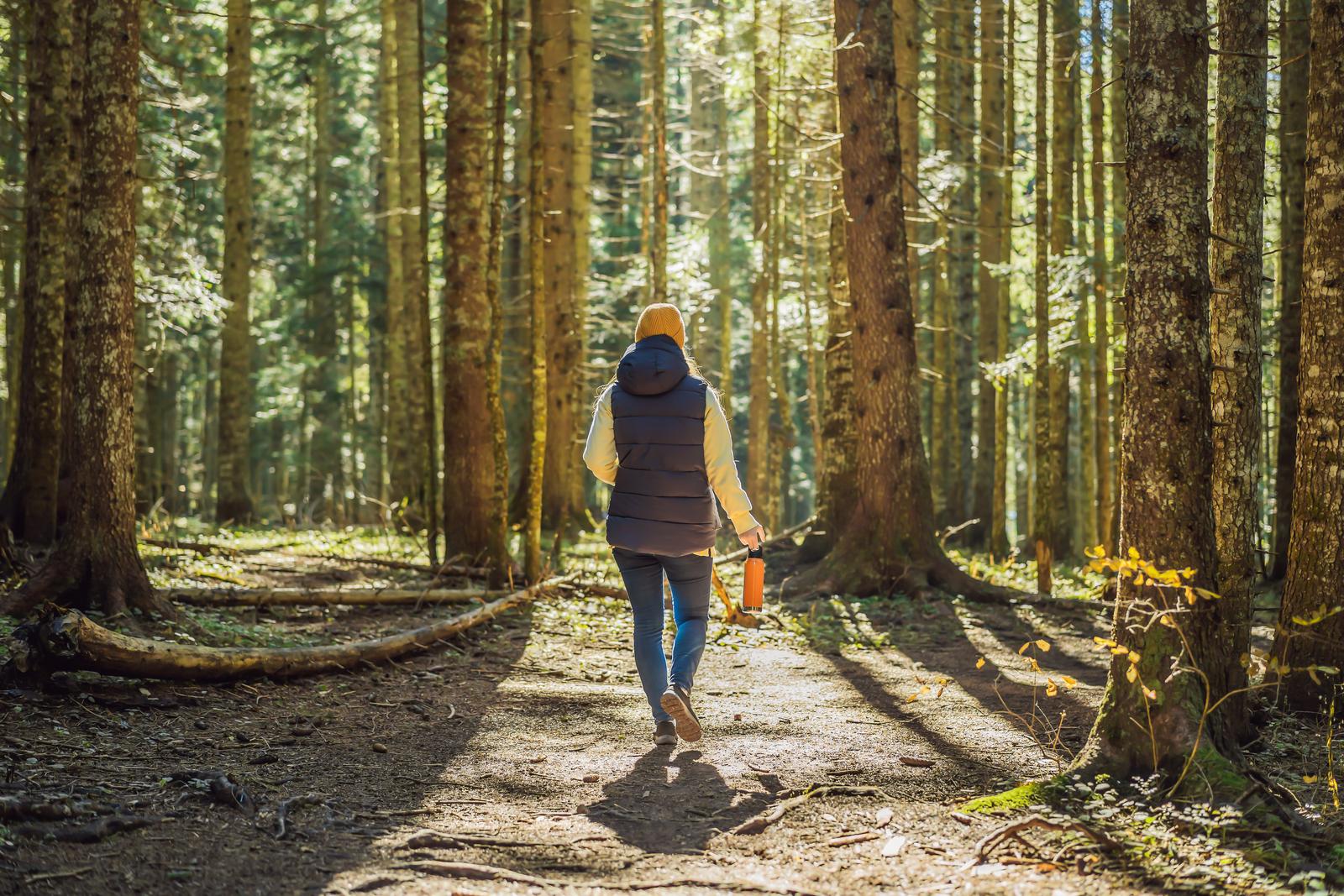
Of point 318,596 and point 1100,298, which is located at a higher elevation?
point 1100,298

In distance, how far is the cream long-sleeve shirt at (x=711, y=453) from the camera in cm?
617

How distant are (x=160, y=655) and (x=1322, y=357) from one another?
23.1 ft

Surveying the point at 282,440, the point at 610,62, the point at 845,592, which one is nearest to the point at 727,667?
the point at 845,592

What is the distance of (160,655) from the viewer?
6605mm

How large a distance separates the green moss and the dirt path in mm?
112

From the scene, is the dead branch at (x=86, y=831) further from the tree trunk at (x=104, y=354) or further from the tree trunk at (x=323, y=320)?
the tree trunk at (x=323, y=320)

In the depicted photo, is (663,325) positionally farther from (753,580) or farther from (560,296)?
(560,296)

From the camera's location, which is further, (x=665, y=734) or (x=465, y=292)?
(x=465, y=292)

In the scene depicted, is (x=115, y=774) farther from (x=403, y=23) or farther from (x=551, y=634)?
(x=403, y=23)

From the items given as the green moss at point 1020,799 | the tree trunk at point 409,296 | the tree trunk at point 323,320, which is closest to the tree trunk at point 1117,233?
the green moss at point 1020,799

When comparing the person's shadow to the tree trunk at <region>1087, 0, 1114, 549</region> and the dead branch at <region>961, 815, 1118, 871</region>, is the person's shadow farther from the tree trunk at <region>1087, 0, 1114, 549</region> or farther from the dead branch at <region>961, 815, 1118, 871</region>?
the tree trunk at <region>1087, 0, 1114, 549</region>

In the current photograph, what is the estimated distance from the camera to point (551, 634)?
10.2 m

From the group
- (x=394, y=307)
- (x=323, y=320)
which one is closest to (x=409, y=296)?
(x=394, y=307)

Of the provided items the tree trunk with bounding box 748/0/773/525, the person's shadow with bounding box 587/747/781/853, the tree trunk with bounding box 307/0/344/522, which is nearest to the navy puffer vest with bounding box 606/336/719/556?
the person's shadow with bounding box 587/747/781/853
